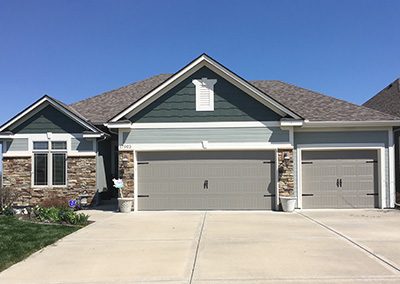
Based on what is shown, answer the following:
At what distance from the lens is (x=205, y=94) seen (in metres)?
15.8

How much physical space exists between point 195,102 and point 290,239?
25.4 feet

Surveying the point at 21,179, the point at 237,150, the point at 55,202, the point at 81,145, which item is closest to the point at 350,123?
the point at 237,150

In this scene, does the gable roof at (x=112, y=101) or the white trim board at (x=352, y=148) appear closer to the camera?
the white trim board at (x=352, y=148)

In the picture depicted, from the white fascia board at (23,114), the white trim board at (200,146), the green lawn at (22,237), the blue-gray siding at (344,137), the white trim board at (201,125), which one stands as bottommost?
the green lawn at (22,237)

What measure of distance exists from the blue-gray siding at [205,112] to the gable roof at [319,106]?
2.02 meters

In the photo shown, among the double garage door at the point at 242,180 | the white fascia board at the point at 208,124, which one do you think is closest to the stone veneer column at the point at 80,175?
the double garage door at the point at 242,180

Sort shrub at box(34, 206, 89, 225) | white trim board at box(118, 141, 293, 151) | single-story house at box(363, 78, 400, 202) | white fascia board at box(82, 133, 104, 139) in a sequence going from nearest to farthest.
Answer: shrub at box(34, 206, 89, 225), white trim board at box(118, 141, 293, 151), white fascia board at box(82, 133, 104, 139), single-story house at box(363, 78, 400, 202)

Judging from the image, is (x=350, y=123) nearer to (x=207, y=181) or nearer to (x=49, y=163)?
(x=207, y=181)

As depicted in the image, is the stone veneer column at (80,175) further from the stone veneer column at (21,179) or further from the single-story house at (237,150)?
the single-story house at (237,150)

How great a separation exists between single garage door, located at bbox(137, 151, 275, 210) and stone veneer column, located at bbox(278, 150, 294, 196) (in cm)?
32

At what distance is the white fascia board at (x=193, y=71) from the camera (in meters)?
15.4

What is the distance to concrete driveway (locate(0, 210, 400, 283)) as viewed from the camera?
6441 millimetres

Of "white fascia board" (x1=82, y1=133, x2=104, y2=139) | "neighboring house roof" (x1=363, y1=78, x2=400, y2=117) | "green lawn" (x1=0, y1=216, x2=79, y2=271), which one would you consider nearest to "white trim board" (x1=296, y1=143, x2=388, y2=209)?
"neighboring house roof" (x1=363, y1=78, x2=400, y2=117)

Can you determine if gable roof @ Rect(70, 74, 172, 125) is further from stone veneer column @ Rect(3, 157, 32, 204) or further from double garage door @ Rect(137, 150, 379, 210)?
double garage door @ Rect(137, 150, 379, 210)
